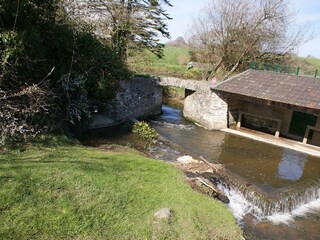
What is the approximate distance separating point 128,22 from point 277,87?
11502 millimetres

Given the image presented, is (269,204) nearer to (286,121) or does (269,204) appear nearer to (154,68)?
(286,121)

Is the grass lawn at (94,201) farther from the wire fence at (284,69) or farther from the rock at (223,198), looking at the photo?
the wire fence at (284,69)

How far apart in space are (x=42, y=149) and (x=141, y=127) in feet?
21.6

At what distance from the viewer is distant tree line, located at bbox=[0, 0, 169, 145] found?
9172 mm

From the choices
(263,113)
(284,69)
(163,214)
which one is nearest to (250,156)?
(263,113)

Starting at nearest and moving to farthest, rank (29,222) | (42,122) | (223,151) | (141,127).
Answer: (29,222) < (42,122) < (223,151) < (141,127)

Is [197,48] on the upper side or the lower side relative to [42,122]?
upper

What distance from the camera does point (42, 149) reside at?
889cm

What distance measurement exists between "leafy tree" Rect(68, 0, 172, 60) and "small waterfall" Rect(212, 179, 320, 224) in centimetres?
1199

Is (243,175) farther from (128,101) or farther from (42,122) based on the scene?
(128,101)

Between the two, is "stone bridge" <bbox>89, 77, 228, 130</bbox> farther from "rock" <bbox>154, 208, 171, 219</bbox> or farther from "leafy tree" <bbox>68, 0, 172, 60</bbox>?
"rock" <bbox>154, 208, 171, 219</bbox>

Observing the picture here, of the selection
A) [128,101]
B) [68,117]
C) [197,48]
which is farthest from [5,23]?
[197,48]

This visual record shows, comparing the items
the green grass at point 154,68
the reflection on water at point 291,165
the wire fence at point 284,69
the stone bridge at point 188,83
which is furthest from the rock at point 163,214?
the green grass at point 154,68

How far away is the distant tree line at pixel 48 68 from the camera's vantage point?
9172 mm
